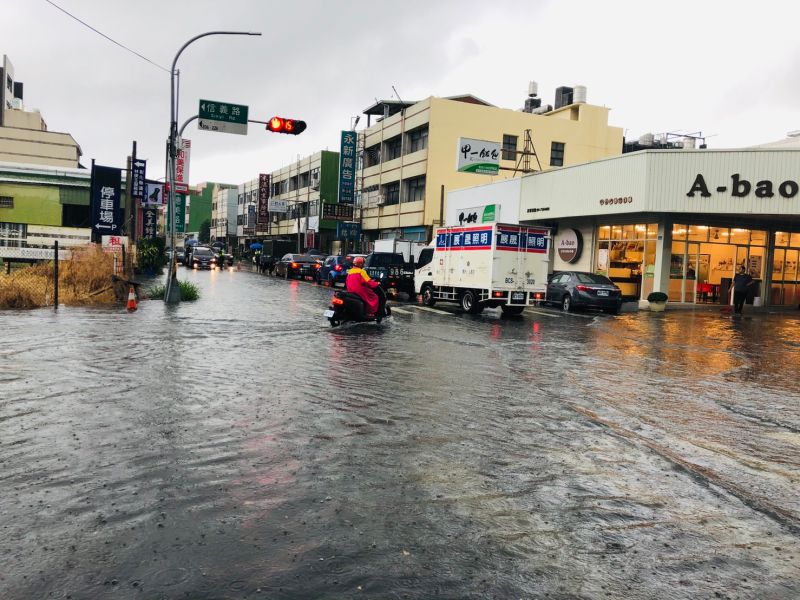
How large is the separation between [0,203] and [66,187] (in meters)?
3.50

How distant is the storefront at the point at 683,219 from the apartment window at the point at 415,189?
1604 centimetres

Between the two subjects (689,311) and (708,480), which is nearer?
(708,480)

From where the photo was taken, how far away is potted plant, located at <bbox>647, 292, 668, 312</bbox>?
87.0ft

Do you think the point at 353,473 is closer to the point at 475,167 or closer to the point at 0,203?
the point at 475,167

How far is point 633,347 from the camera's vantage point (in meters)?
14.6

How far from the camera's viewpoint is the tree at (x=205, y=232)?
418 feet

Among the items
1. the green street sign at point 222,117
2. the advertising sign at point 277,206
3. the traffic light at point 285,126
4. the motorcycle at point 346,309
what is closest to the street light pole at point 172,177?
the green street sign at point 222,117

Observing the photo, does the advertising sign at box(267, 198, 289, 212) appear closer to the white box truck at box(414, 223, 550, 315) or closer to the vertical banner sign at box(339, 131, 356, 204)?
the vertical banner sign at box(339, 131, 356, 204)

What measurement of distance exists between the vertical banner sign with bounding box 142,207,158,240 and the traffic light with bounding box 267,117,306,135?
111ft

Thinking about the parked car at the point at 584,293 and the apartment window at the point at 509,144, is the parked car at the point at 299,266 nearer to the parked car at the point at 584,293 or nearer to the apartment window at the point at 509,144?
the apartment window at the point at 509,144

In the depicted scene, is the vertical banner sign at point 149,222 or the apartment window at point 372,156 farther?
the apartment window at point 372,156

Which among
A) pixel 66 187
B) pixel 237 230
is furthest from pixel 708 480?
pixel 237 230

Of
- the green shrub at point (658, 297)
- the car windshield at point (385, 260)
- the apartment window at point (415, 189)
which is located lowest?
the green shrub at point (658, 297)

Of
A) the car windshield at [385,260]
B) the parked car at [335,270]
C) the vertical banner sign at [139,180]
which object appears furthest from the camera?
the parked car at [335,270]
